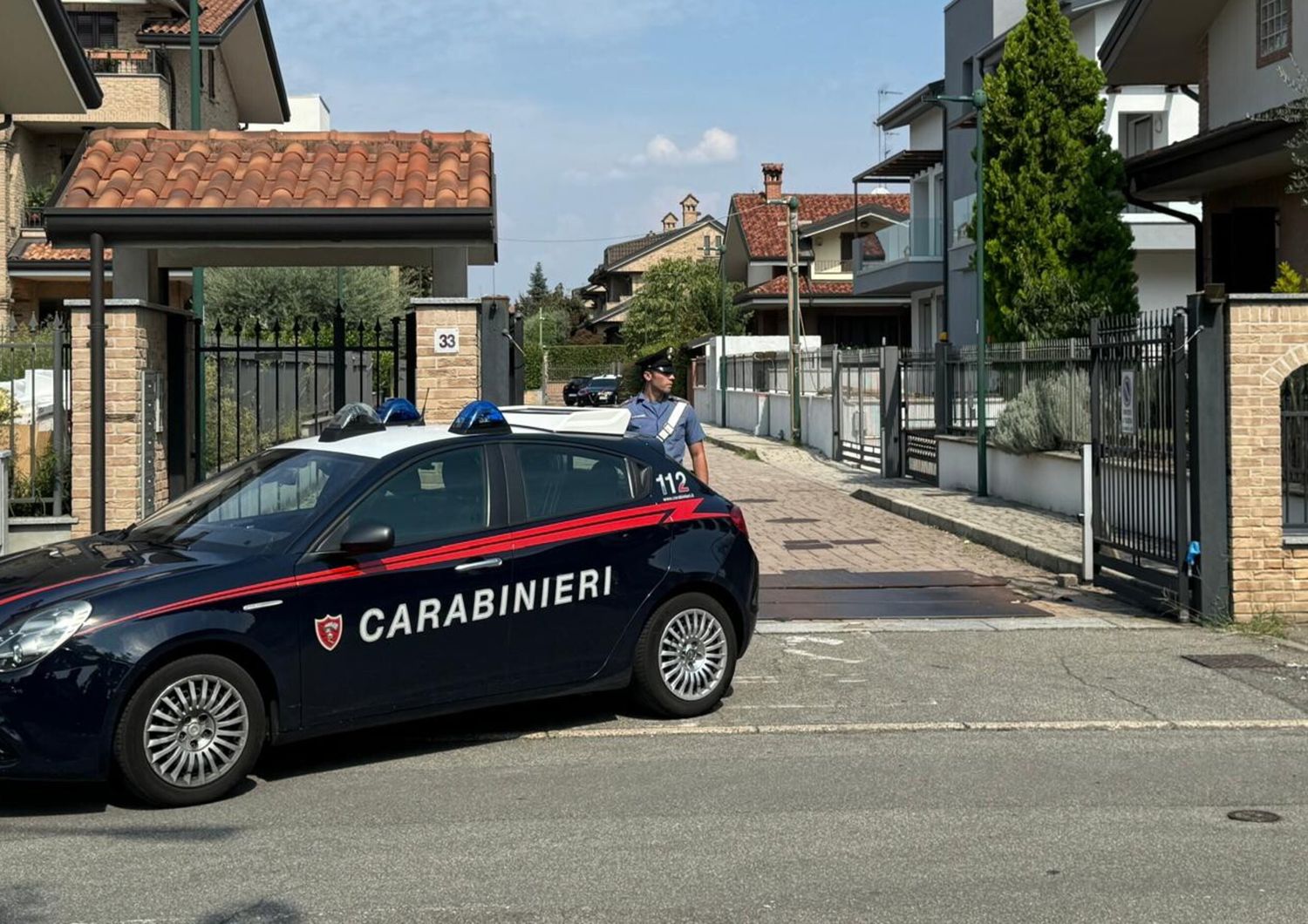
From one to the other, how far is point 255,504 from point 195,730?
1.47 meters

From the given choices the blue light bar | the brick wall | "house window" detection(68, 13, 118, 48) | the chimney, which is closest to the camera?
the blue light bar

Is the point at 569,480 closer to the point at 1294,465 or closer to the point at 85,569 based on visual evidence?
the point at 85,569

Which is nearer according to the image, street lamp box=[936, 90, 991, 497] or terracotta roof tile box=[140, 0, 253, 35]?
street lamp box=[936, 90, 991, 497]

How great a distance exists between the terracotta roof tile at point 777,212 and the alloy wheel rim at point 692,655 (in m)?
56.2

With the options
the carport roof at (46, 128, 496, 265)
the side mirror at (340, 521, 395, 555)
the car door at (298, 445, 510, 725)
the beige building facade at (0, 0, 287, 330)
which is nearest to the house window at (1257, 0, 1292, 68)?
the carport roof at (46, 128, 496, 265)

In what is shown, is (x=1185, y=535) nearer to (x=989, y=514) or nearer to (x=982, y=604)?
(x=982, y=604)

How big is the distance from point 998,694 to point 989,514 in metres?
10.2

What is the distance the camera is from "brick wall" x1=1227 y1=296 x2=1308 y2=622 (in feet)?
37.5

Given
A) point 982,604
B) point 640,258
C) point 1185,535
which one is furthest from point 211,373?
point 640,258

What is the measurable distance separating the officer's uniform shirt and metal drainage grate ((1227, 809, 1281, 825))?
5.53 meters

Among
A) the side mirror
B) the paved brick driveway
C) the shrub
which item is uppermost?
the shrub

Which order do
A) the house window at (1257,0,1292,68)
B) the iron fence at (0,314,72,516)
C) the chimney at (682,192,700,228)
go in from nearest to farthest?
1. the iron fence at (0,314,72,516)
2. the house window at (1257,0,1292,68)
3. the chimney at (682,192,700,228)

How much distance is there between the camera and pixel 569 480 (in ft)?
27.0

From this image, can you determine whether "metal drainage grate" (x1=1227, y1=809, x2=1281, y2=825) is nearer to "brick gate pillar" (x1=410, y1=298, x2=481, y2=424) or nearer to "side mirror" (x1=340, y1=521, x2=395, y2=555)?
"side mirror" (x1=340, y1=521, x2=395, y2=555)
